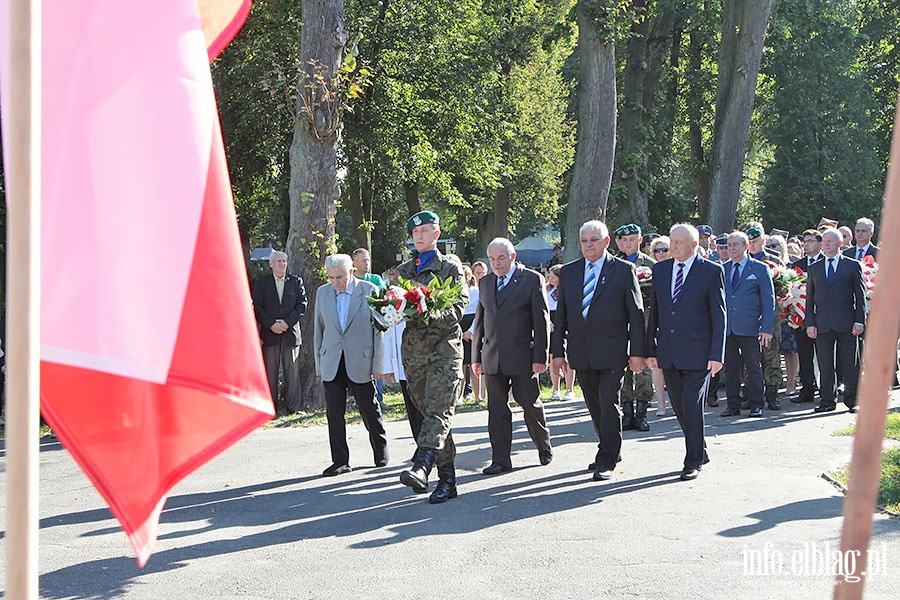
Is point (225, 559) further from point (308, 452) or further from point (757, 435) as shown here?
point (757, 435)

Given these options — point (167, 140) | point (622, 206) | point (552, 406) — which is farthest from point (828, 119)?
point (167, 140)

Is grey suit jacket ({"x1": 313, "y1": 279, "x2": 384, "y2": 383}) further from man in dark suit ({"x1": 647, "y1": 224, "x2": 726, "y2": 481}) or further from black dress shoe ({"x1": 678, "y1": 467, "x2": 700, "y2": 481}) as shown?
black dress shoe ({"x1": 678, "y1": 467, "x2": 700, "y2": 481})

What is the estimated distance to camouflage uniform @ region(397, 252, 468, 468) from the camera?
8.52m

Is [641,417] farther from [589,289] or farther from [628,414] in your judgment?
[589,289]

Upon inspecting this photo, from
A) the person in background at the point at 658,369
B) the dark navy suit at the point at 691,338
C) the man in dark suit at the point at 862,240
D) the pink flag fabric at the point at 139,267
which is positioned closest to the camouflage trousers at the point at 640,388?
the person in background at the point at 658,369

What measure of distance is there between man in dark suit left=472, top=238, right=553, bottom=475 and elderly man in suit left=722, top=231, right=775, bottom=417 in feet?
14.1

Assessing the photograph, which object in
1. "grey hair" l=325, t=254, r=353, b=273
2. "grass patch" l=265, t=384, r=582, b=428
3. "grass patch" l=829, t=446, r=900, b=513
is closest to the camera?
"grass patch" l=829, t=446, r=900, b=513

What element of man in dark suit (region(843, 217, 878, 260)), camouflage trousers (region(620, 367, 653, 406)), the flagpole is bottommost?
camouflage trousers (region(620, 367, 653, 406))

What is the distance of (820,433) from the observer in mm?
11609

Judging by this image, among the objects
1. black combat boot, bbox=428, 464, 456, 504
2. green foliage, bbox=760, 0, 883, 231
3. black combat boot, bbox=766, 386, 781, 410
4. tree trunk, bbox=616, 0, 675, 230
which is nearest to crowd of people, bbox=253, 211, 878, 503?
black combat boot, bbox=428, 464, 456, 504

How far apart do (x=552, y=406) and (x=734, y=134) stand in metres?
12.5

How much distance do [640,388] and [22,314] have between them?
10.4 meters

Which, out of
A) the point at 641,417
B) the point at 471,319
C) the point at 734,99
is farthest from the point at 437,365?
the point at 734,99

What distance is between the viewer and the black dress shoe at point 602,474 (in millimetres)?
9320
